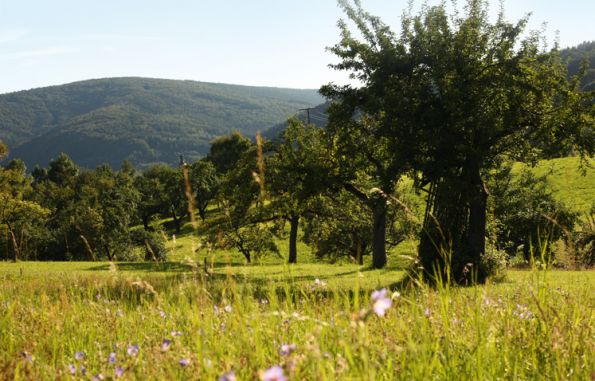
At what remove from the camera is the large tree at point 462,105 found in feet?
58.7

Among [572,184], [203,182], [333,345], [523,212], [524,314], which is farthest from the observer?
[203,182]

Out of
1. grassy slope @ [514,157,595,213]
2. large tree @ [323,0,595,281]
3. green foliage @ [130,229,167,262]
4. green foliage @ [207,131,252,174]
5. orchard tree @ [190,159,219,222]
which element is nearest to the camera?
large tree @ [323,0,595,281]

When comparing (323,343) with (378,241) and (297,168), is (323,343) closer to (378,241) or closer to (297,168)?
(297,168)

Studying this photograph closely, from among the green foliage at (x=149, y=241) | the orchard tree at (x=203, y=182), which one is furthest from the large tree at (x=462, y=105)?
the orchard tree at (x=203, y=182)

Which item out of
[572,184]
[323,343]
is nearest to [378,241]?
[323,343]

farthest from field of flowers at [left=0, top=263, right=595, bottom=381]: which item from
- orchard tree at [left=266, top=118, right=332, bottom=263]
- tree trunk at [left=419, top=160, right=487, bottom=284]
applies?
orchard tree at [left=266, top=118, right=332, bottom=263]

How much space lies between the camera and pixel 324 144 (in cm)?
2727

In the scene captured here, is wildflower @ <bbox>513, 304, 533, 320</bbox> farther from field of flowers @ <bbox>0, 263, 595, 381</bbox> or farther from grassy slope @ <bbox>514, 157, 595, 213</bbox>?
grassy slope @ <bbox>514, 157, 595, 213</bbox>

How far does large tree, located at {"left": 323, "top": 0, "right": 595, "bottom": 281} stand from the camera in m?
17.9

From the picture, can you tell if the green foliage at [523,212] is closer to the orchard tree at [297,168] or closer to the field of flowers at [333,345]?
the orchard tree at [297,168]

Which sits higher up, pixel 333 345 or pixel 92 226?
pixel 333 345

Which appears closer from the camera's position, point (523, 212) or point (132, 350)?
point (132, 350)

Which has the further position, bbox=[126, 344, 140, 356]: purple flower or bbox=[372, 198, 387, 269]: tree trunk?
bbox=[372, 198, 387, 269]: tree trunk

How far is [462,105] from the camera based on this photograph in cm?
1748
